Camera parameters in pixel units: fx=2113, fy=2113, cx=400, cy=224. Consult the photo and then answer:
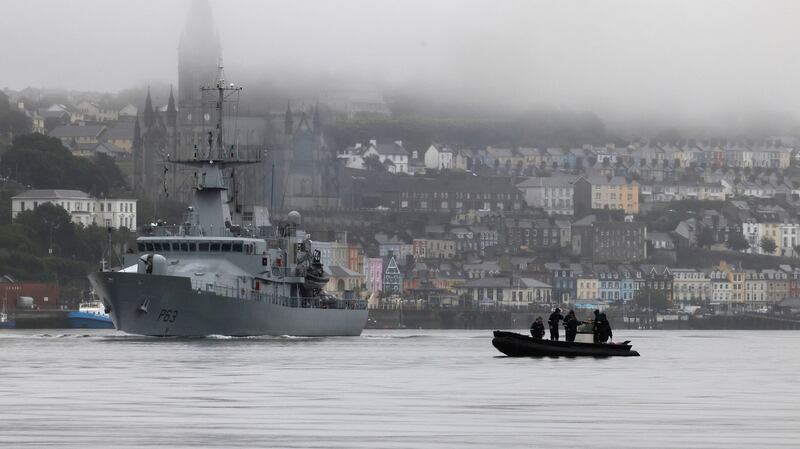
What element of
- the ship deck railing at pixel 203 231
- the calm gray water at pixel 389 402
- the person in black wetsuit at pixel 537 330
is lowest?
the calm gray water at pixel 389 402

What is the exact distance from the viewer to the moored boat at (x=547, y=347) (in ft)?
186

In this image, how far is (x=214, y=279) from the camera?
258 feet

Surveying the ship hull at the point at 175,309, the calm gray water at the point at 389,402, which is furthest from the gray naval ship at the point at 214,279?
the calm gray water at the point at 389,402

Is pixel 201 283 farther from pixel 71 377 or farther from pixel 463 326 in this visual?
pixel 463 326

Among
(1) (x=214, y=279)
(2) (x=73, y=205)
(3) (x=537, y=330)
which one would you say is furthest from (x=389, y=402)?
(2) (x=73, y=205)

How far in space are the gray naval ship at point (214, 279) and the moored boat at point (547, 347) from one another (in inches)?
832

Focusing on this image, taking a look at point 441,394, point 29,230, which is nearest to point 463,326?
point 29,230

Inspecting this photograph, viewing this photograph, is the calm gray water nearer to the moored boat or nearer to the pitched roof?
the moored boat

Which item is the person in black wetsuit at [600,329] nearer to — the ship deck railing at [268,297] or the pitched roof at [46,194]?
the ship deck railing at [268,297]

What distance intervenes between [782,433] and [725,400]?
7.46 metres

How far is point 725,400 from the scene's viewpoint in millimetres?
38344

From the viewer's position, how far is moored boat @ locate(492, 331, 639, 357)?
56.7 meters

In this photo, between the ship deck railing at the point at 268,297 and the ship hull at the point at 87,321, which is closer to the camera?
the ship deck railing at the point at 268,297

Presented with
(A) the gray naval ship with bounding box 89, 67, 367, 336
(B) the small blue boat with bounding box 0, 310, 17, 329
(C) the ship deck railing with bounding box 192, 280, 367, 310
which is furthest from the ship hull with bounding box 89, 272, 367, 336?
(B) the small blue boat with bounding box 0, 310, 17, 329
